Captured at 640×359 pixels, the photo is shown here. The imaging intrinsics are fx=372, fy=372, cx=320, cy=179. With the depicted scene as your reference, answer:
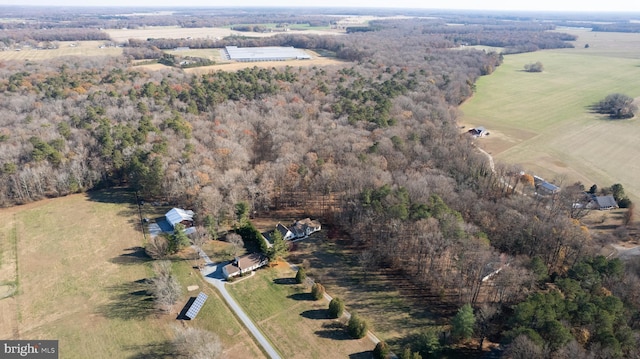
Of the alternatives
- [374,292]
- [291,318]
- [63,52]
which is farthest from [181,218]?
[63,52]

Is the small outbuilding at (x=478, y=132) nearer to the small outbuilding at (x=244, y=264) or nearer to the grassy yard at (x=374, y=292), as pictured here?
the grassy yard at (x=374, y=292)

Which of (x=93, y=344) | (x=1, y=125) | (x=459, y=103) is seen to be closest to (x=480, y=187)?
(x=93, y=344)

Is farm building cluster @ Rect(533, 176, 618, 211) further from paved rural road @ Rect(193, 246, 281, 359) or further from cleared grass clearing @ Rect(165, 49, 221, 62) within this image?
cleared grass clearing @ Rect(165, 49, 221, 62)

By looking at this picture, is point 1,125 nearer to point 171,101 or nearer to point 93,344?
point 171,101

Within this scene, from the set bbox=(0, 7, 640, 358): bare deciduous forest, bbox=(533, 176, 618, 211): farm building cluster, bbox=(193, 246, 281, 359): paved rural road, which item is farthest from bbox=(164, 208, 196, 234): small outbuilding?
bbox=(533, 176, 618, 211): farm building cluster

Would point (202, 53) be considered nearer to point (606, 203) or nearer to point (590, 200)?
point (590, 200)
